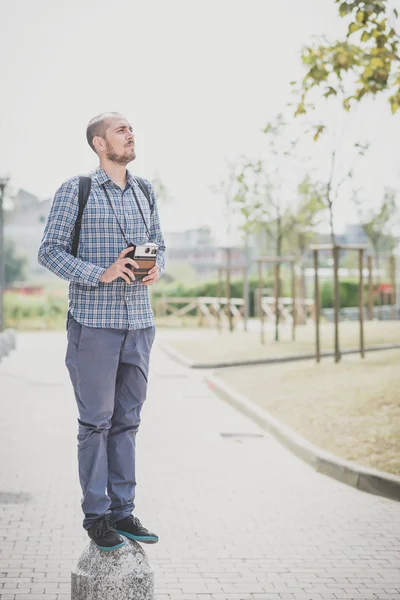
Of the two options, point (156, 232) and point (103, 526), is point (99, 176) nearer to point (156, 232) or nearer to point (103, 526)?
point (156, 232)

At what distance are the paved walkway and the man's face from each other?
2.16 meters

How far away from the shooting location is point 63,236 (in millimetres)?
4504

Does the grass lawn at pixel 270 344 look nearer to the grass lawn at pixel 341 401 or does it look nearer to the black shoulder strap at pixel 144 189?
the grass lawn at pixel 341 401

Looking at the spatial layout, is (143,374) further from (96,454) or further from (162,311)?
(162,311)

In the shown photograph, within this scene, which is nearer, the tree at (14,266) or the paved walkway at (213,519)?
the paved walkway at (213,519)

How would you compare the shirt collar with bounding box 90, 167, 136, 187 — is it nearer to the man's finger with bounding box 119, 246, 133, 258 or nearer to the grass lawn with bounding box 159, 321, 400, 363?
the man's finger with bounding box 119, 246, 133, 258

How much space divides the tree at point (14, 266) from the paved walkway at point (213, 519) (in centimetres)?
7072

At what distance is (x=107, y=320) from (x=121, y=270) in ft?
0.82

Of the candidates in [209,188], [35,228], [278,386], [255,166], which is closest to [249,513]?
[278,386]

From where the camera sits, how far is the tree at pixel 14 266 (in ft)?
266

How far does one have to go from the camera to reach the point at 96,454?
175 inches

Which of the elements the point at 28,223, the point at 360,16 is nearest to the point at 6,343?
the point at 360,16

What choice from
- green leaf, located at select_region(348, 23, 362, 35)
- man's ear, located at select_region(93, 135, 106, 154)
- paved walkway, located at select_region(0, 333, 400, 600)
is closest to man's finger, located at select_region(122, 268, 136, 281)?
man's ear, located at select_region(93, 135, 106, 154)

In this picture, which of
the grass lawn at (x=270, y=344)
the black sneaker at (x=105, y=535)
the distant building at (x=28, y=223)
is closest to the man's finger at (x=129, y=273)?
the black sneaker at (x=105, y=535)
